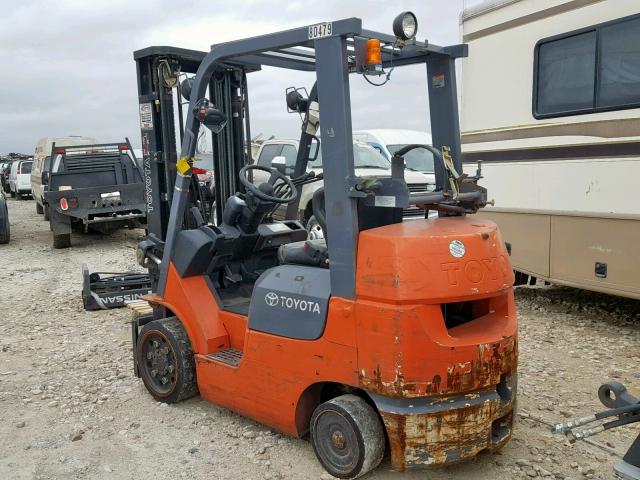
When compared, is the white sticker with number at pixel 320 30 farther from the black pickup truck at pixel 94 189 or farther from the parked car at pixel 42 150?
the parked car at pixel 42 150

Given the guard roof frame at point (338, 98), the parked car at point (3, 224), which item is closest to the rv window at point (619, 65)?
the guard roof frame at point (338, 98)

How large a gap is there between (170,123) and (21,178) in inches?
1001

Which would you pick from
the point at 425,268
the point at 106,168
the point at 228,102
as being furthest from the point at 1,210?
the point at 425,268

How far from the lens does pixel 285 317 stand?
140 inches

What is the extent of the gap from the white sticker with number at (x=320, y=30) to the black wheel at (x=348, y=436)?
1.94 metres

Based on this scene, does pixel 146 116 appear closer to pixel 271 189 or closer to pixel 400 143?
pixel 271 189

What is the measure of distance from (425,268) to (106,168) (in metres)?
11.1

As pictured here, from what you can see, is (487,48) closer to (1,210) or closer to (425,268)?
(425,268)

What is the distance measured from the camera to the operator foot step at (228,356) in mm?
4016

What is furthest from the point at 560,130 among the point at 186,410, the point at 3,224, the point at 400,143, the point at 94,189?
the point at 3,224

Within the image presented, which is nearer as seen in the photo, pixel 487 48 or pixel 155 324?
pixel 155 324

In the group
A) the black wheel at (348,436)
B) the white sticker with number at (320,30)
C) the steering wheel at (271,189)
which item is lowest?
the black wheel at (348,436)

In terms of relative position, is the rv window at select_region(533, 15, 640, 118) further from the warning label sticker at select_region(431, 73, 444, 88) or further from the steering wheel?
the steering wheel

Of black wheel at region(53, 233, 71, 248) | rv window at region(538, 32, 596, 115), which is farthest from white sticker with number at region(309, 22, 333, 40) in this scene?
black wheel at region(53, 233, 71, 248)
